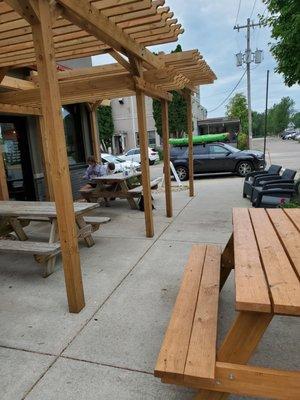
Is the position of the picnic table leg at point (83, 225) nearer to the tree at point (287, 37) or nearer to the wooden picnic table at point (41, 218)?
the wooden picnic table at point (41, 218)

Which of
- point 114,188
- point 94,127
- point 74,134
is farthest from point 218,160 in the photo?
point 114,188

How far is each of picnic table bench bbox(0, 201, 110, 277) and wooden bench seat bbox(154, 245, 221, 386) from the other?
1882 mm

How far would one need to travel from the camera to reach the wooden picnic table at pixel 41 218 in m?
3.76

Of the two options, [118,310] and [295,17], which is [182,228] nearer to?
[118,310]

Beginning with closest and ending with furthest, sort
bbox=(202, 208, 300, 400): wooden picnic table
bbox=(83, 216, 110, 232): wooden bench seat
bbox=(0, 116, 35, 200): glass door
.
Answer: bbox=(202, 208, 300, 400): wooden picnic table
bbox=(83, 216, 110, 232): wooden bench seat
bbox=(0, 116, 35, 200): glass door

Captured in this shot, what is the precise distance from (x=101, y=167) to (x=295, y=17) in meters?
5.27

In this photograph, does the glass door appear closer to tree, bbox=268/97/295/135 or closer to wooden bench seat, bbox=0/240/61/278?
wooden bench seat, bbox=0/240/61/278

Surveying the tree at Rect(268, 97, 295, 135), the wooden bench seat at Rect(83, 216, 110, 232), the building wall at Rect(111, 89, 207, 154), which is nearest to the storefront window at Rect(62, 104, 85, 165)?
the wooden bench seat at Rect(83, 216, 110, 232)

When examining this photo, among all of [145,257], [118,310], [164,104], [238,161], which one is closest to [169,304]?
[118,310]

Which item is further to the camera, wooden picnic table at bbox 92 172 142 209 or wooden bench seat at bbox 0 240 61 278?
wooden picnic table at bbox 92 172 142 209

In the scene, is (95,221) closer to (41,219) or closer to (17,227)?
(41,219)

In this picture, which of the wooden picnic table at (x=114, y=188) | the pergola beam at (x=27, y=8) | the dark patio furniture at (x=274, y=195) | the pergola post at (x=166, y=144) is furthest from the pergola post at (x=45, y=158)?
the pergola beam at (x=27, y=8)

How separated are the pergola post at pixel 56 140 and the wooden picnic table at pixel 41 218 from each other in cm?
81

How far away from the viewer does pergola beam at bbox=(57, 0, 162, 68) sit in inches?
112
